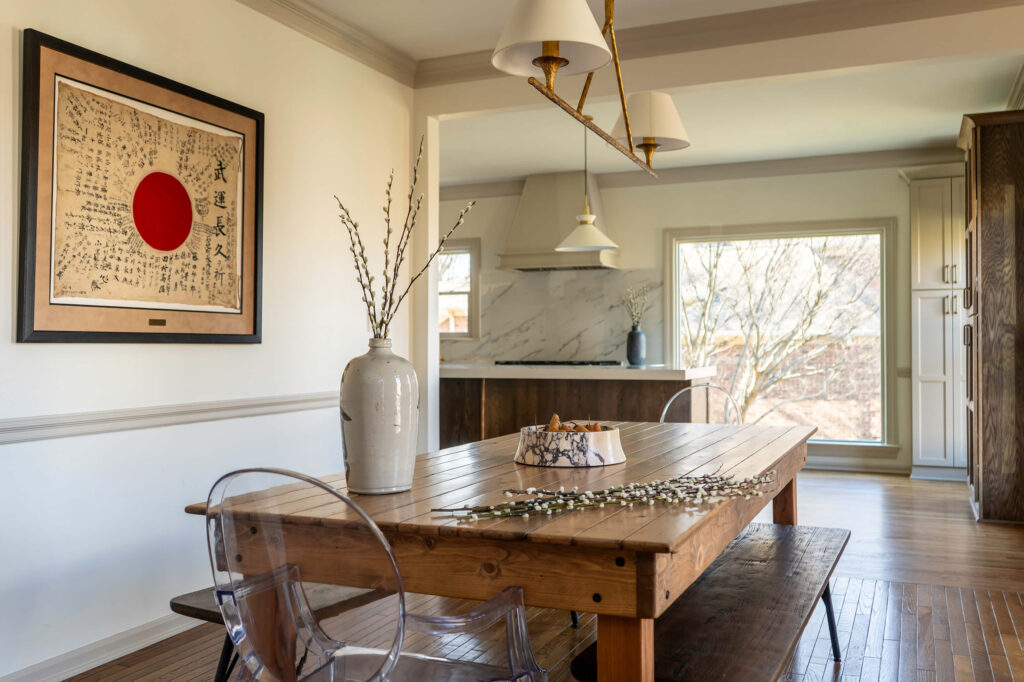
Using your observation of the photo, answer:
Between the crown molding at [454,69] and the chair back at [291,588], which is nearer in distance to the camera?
the chair back at [291,588]

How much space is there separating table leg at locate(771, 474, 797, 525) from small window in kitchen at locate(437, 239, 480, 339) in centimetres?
488

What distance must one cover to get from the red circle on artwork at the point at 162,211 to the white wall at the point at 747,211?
4.89m

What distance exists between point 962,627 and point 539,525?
234 cm

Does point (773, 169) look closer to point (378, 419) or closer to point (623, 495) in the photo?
point (623, 495)

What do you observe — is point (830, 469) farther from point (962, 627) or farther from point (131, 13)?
point (131, 13)

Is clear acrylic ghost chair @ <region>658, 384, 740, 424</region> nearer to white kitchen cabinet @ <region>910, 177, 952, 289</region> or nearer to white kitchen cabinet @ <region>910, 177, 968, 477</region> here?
white kitchen cabinet @ <region>910, 177, 968, 477</region>

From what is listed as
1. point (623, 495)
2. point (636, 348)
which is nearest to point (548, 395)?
point (636, 348)

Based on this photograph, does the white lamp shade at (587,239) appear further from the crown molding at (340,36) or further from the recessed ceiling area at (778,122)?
the crown molding at (340,36)

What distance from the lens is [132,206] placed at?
3.00 meters

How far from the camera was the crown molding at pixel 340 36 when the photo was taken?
374cm

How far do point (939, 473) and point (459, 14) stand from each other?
5005mm

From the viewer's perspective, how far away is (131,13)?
9.99ft

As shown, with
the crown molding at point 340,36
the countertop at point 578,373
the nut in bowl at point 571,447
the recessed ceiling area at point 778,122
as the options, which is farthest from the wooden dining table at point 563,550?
the countertop at point 578,373

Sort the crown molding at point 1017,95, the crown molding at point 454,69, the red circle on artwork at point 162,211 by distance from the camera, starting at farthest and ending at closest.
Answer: the crown molding at point 1017,95 → the crown molding at point 454,69 → the red circle on artwork at point 162,211
